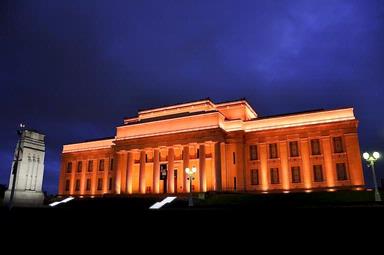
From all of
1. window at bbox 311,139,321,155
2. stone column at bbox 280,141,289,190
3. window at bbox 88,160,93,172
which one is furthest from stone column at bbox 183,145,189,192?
window at bbox 88,160,93,172

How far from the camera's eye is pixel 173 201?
3284 centimetres

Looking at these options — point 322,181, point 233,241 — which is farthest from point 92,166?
point 233,241

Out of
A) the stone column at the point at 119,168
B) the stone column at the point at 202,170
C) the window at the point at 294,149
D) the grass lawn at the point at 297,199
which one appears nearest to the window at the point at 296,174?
the window at the point at 294,149

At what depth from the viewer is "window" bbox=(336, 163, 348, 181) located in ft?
132

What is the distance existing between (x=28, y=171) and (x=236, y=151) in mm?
27011

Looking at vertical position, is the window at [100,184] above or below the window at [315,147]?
below

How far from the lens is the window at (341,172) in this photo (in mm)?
40122

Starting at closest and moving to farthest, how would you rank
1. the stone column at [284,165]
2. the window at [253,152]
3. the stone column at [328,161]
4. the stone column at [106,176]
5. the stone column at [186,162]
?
1. the stone column at [328,161]
2. the stone column at [284,165]
3. the stone column at [186,162]
4. the window at [253,152]
5. the stone column at [106,176]

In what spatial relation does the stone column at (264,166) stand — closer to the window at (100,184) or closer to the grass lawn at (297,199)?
the grass lawn at (297,199)

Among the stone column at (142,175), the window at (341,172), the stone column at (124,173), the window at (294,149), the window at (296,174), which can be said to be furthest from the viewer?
the stone column at (124,173)

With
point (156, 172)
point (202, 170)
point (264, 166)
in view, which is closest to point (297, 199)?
point (264, 166)

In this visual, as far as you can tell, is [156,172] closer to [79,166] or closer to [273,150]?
[273,150]

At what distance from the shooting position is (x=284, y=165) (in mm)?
43125

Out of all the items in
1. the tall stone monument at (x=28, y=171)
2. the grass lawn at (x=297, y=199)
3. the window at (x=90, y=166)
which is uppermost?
the window at (x=90, y=166)
